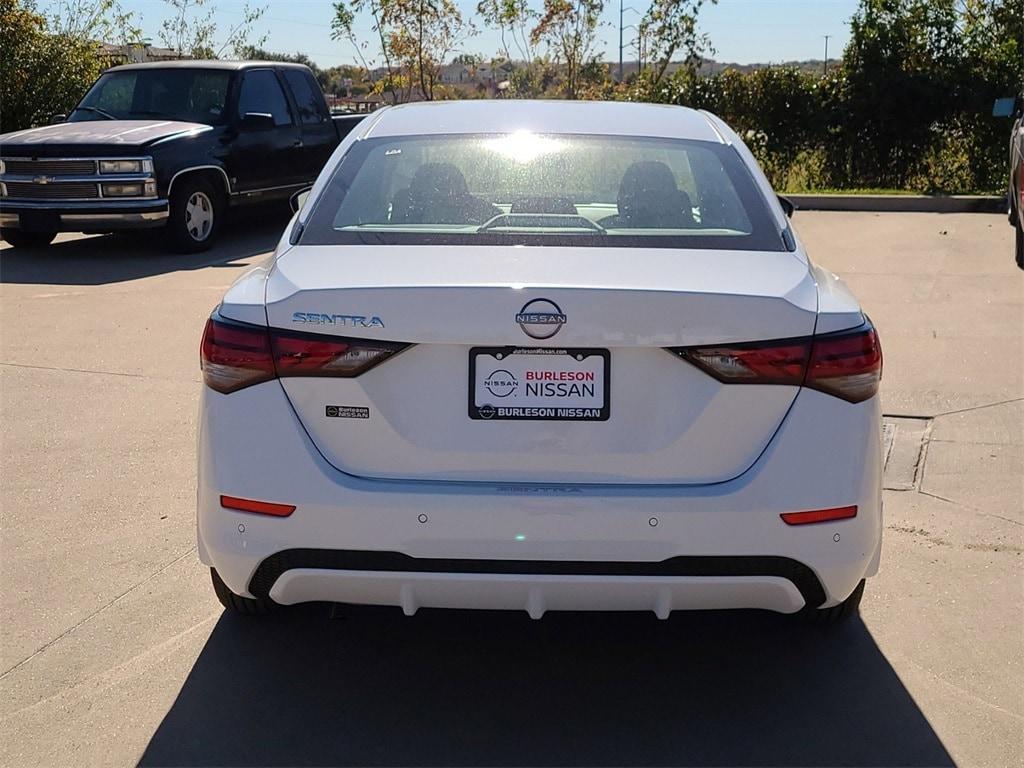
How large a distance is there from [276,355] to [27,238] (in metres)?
11.2

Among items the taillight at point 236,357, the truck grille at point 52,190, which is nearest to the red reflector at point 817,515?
the taillight at point 236,357

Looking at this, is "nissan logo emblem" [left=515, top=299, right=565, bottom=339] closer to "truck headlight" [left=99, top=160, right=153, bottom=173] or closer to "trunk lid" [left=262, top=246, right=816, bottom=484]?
"trunk lid" [left=262, top=246, right=816, bottom=484]

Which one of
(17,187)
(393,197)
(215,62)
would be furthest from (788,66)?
(393,197)

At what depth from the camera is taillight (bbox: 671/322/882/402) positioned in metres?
3.30

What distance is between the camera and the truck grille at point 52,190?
40.2 ft

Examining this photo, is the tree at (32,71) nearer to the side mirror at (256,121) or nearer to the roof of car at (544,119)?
the side mirror at (256,121)

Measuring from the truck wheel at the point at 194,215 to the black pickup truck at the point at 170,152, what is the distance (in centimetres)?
1

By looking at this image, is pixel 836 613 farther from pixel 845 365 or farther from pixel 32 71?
pixel 32 71

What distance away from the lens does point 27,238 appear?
44.4ft

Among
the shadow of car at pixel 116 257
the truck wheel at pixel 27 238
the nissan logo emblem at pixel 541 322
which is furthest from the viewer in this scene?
the truck wheel at pixel 27 238

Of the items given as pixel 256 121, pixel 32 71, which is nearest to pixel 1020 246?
pixel 256 121

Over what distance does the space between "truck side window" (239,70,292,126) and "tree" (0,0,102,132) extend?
5097mm

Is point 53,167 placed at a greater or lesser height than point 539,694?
greater

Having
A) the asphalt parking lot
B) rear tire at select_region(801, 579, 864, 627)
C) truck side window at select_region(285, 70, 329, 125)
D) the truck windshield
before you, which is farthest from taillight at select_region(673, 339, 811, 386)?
truck side window at select_region(285, 70, 329, 125)
